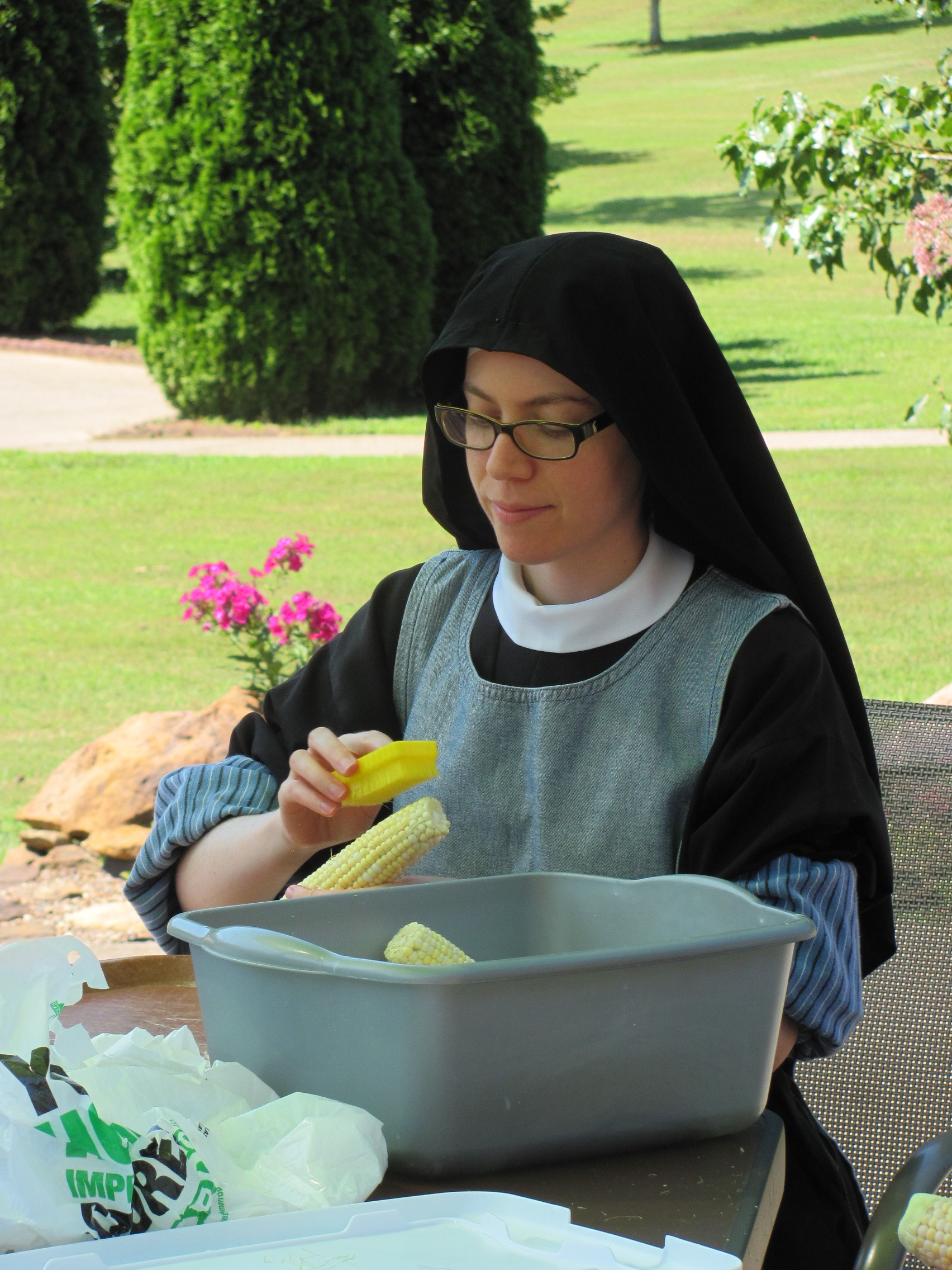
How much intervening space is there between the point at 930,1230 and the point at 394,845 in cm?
62

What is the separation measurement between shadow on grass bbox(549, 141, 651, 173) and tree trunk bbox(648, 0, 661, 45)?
1065cm

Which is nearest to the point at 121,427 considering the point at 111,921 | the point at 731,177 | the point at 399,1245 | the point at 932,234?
the point at 111,921

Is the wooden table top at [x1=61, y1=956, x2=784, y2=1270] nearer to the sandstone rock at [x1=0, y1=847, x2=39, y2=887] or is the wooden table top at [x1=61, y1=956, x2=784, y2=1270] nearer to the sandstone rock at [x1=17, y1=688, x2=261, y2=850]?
the sandstone rock at [x1=17, y1=688, x2=261, y2=850]

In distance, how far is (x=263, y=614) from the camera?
4895 mm

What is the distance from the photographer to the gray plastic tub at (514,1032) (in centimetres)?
94

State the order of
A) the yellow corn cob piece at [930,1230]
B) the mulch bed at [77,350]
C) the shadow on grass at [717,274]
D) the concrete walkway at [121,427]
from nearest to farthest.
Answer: the yellow corn cob piece at [930,1230] → the concrete walkway at [121,427] → the mulch bed at [77,350] → the shadow on grass at [717,274]

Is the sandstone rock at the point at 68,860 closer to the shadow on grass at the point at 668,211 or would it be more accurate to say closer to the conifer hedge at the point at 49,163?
the conifer hedge at the point at 49,163

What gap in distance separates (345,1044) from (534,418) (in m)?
0.83

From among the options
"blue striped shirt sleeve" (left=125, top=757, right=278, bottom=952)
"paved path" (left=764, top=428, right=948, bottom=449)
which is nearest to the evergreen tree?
"paved path" (left=764, top=428, right=948, bottom=449)

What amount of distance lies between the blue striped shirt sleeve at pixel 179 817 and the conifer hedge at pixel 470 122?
40.2ft

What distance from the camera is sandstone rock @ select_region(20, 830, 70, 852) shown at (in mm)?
4746

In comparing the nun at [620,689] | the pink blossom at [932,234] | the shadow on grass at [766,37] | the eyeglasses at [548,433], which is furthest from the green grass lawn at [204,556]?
the shadow on grass at [766,37]

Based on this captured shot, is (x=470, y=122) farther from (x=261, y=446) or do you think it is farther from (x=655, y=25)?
(x=655, y=25)

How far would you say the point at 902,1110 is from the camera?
6.72 feet
